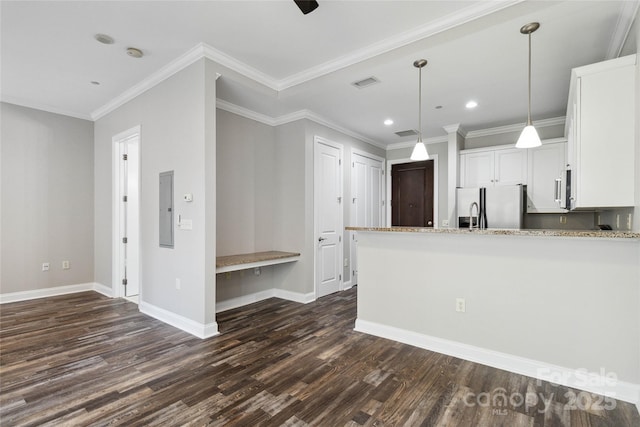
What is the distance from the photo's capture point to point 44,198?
466cm

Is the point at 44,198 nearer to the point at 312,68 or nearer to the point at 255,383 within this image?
the point at 312,68

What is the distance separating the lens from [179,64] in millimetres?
3314

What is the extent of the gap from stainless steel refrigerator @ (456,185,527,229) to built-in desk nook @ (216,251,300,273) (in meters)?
2.74

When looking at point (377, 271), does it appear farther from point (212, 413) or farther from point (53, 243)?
point (53, 243)

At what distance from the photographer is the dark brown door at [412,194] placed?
19.7 ft

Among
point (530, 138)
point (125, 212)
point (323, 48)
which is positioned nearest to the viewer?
point (530, 138)

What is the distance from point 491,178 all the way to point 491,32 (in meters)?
2.91

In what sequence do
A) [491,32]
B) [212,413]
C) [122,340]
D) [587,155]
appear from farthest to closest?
[122,340], [491,32], [587,155], [212,413]

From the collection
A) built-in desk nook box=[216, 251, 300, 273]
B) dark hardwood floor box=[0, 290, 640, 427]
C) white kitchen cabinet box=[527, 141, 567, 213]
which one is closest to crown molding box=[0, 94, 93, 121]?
dark hardwood floor box=[0, 290, 640, 427]

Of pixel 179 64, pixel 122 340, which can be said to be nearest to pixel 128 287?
pixel 122 340

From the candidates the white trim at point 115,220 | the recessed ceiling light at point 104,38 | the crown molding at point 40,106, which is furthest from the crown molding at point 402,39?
the crown molding at point 40,106

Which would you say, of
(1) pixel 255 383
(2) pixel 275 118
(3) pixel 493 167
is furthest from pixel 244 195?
(3) pixel 493 167

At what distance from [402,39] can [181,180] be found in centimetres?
264

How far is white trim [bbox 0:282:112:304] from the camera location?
14.3ft
